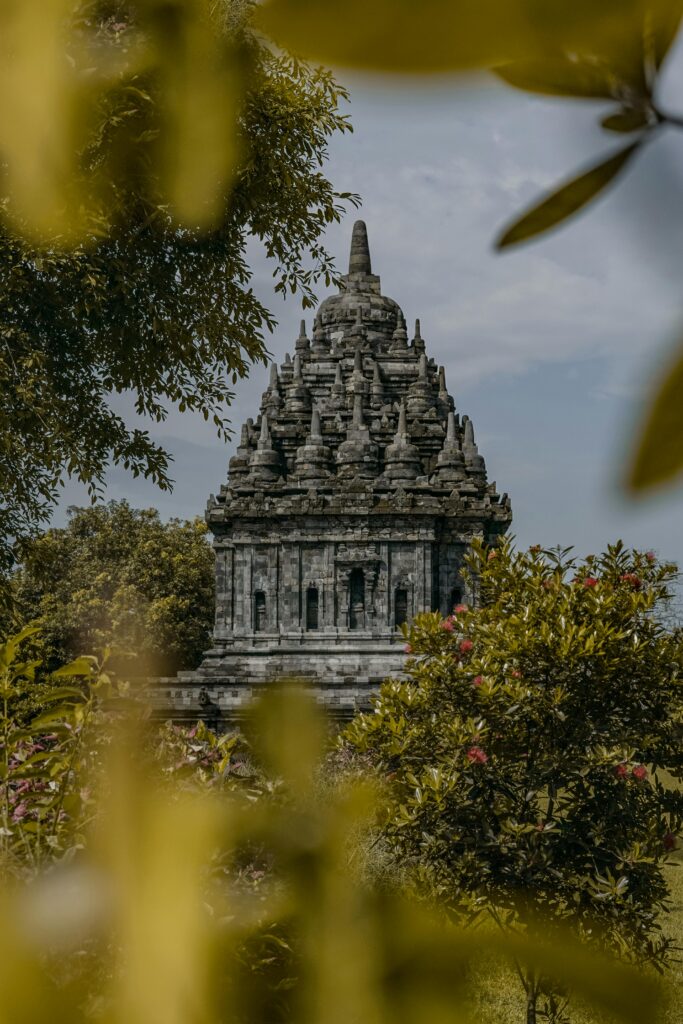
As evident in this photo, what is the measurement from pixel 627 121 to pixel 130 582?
919 inches

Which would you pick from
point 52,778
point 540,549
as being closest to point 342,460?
point 540,549

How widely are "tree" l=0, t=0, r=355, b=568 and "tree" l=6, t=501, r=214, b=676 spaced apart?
16.9m

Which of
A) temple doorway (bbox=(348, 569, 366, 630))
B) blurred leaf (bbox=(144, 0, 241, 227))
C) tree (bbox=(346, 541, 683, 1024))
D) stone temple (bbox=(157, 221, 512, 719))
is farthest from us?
temple doorway (bbox=(348, 569, 366, 630))

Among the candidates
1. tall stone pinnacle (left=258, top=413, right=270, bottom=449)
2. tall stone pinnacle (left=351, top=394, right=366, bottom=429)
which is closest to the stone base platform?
tall stone pinnacle (left=258, top=413, right=270, bottom=449)

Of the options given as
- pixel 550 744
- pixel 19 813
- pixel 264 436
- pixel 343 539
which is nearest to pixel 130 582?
pixel 264 436

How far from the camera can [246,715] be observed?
2.07 feet

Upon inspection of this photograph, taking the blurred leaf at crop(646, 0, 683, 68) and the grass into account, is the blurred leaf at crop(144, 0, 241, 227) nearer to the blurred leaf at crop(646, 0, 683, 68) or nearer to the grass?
the blurred leaf at crop(646, 0, 683, 68)

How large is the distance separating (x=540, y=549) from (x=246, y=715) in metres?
5.24

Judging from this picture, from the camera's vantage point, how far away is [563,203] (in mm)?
285

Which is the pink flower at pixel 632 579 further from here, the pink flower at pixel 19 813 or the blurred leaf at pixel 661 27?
the blurred leaf at pixel 661 27

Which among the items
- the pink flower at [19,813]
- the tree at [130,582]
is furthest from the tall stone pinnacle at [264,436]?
the pink flower at [19,813]

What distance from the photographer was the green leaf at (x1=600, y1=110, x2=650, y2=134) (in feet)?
0.90

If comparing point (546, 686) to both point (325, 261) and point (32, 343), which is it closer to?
point (325, 261)

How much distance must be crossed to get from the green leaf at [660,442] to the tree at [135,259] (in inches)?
16.1
